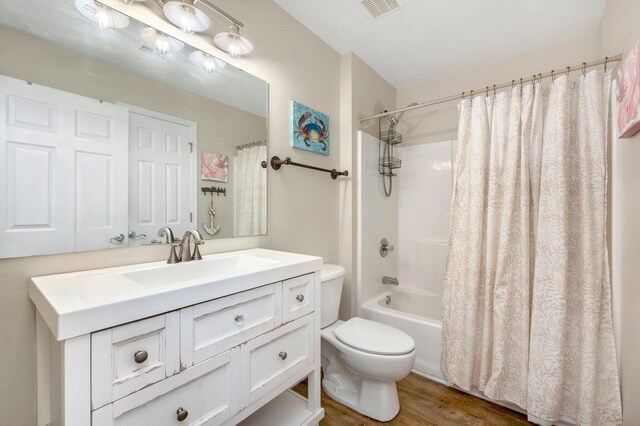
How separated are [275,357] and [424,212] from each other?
2006 mm

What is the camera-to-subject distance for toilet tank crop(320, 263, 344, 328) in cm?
170

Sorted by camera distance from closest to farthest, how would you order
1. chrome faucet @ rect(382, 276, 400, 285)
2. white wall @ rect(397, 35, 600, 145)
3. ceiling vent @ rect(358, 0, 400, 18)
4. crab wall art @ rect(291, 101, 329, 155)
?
ceiling vent @ rect(358, 0, 400, 18) → crab wall art @ rect(291, 101, 329, 155) → white wall @ rect(397, 35, 600, 145) → chrome faucet @ rect(382, 276, 400, 285)

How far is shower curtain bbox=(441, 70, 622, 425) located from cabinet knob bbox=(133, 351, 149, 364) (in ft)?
5.70

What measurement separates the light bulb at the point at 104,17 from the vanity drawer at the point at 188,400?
128 cm

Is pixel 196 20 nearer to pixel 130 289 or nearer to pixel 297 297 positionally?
pixel 130 289

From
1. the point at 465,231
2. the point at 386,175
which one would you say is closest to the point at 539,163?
the point at 465,231

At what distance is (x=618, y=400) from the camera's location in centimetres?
136

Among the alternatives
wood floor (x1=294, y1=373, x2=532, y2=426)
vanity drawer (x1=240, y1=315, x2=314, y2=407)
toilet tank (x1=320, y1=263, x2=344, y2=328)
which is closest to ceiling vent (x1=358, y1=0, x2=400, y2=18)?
toilet tank (x1=320, y1=263, x2=344, y2=328)

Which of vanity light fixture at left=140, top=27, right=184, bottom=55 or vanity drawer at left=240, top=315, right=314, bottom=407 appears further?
vanity light fixture at left=140, top=27, right=184, bottom=55

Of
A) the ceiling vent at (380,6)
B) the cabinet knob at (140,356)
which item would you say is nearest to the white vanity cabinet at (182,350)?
the cabinet knob at (140,356)

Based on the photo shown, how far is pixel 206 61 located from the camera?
1368mm

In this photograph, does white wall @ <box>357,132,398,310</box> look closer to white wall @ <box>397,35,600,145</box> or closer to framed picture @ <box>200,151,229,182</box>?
Result: white wall @ <box>397,35,600,145</box>

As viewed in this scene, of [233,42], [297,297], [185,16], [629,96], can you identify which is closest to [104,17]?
[185,16]

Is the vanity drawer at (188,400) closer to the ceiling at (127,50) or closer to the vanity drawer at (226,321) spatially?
the vanity drawer at (226,321)
